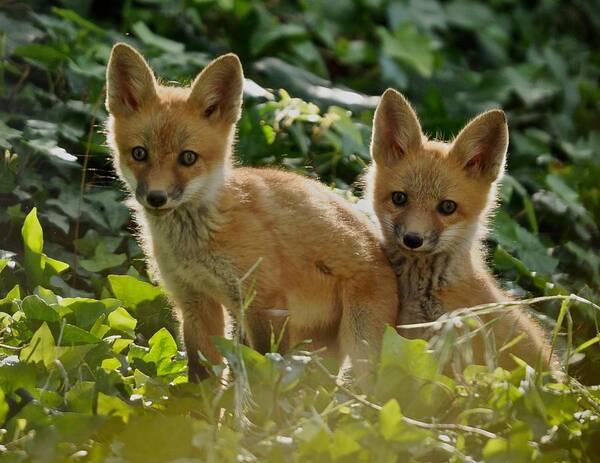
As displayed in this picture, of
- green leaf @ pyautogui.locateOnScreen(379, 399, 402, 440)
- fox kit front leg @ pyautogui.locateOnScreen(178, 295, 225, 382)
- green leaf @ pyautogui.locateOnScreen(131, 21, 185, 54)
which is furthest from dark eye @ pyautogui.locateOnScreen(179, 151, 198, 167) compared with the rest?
green leaf @ pyautogui.locateOnScreen(131, 21, 185, 54)

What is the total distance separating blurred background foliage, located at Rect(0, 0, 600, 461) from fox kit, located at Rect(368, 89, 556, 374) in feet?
1.80

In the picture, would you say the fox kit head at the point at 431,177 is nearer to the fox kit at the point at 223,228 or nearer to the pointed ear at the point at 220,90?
the fox kit at the point at 223,228

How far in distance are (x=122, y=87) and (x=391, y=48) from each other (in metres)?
4.91

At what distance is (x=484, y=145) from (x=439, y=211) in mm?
439

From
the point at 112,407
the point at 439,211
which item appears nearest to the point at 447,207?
the point at 439,211

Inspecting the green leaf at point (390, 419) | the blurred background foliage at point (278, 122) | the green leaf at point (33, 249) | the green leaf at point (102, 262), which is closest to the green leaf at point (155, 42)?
the blurred background foliage at point (278, 122)

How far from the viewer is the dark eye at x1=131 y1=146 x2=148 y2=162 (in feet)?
16.3

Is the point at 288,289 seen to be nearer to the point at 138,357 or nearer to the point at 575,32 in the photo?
the point at 138,357

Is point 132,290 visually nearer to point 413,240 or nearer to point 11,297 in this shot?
point 11,297

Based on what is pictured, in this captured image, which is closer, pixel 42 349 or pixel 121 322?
pixel 42 349

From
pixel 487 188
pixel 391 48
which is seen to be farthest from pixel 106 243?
pixel 391 48

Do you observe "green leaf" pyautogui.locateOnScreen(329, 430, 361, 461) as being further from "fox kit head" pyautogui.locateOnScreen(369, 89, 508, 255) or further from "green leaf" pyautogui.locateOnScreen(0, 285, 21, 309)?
"green leaf" pyautogui.locateOnScreen(0, 285, 21, 309)

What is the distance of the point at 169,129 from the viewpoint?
495 centimetres

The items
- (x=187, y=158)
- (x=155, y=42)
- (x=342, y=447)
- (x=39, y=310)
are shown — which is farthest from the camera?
(x=155, y=42)
